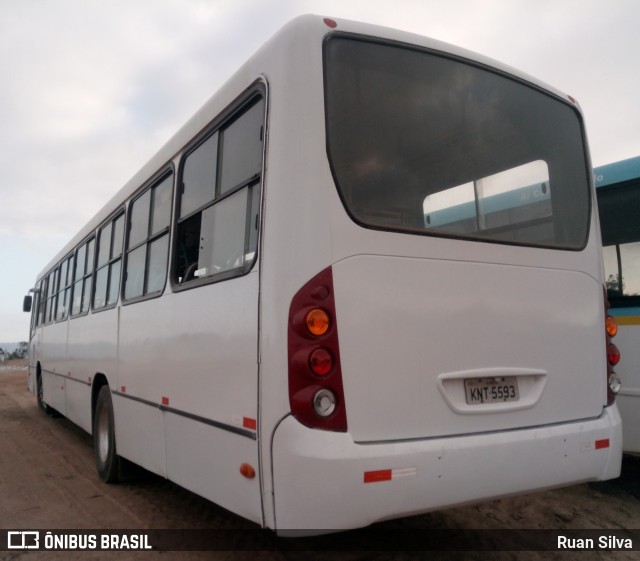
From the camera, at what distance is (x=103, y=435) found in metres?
6.14

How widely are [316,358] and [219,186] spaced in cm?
147

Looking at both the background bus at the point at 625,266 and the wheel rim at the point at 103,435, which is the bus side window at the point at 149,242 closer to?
the wheel rim at the point at 103,435

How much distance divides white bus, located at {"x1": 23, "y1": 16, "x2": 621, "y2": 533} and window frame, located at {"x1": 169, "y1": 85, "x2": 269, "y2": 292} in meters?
0.02

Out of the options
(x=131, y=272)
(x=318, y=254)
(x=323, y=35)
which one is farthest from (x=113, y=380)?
(x=323, y=35)

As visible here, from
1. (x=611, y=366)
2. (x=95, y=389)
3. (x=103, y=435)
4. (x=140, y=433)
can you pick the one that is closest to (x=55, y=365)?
(x=95, y=389)

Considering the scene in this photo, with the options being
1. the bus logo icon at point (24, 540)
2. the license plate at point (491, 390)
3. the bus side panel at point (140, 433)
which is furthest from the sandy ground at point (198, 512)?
the license plate at point (491, 390)

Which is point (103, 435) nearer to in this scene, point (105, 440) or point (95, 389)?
point (105, 440)

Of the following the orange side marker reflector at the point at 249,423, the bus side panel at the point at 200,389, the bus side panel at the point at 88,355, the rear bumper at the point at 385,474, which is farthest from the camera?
the bus side panel at the point at 88,355

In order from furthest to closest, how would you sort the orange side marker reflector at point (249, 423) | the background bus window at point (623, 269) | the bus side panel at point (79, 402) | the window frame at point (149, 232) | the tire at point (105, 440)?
the bus side panel at point (79, 402) → the tire at point (105, 440) → the background bus window at point (623, 269) → the window frame at point (149, 232) → the orange side marker reflector at point (249, 423)

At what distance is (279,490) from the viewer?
2.79 metres

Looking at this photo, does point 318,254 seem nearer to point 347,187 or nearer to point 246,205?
point 347,187

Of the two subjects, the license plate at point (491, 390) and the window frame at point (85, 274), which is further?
the window frame at point (85, 274)

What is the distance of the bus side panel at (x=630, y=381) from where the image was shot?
5.01 meters

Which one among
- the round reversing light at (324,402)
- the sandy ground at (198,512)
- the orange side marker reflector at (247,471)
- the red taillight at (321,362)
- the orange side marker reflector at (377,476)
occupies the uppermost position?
the red taillight at (321,362)
